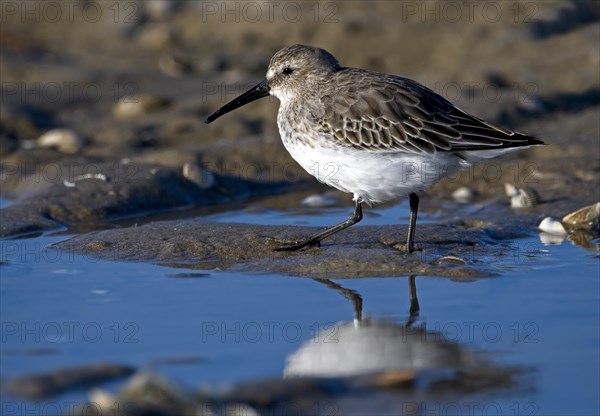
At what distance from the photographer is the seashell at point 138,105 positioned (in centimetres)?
1162

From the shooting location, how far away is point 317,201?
30.1 feet

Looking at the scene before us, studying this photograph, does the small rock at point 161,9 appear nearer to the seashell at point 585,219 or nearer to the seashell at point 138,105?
the seashell at point 138,105

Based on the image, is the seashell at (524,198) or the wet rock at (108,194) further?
the seashell at (524,198)

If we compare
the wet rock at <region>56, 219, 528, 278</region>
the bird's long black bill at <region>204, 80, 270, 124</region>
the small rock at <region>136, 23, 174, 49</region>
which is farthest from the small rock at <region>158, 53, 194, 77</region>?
the wet rock at <region>56, 219, 528, 278</region>

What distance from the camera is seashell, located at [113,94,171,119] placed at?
11.6 metres

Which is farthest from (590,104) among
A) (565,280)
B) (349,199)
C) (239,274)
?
(239,274)

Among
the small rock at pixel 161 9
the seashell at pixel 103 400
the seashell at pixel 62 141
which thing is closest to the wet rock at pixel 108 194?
the seashell at pixel 62 141

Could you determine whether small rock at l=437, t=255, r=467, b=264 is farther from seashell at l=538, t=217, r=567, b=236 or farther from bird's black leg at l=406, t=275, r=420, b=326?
seashell at l=538, t=217, r=567, b=236

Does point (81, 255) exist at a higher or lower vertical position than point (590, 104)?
lower

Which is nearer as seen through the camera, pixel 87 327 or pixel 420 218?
pixel 87 327

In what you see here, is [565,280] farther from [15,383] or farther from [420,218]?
[15,383]

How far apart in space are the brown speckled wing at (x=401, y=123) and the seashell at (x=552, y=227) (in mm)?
1178

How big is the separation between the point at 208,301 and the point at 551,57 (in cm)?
823

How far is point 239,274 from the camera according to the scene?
6.66 meters
